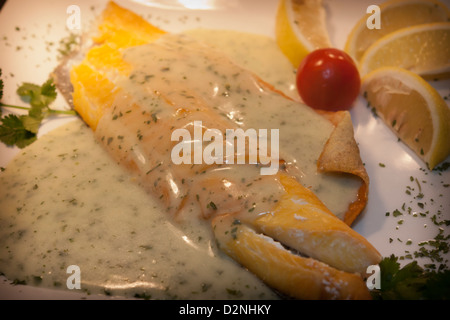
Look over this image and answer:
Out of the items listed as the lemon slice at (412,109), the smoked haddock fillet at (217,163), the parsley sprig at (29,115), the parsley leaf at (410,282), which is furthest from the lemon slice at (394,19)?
the parsley sprig at (29,115)

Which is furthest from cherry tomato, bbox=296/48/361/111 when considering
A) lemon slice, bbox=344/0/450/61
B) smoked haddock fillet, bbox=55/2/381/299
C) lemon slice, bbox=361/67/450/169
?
lemon slice, bbox=344/0/450/61

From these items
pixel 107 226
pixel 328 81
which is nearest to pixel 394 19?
pixel 328 81

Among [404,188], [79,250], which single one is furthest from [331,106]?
[79,250]

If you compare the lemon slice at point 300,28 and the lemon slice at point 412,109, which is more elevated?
the lemon slice at point 300,28

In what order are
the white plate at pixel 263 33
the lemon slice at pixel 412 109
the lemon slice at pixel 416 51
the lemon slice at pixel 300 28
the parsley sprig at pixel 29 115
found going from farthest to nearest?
the lemon slice at pixel 300 28, the lemon slice at pixel 416 51, the parsley sprig at pixel 29 115, the lemon slice at pixel 412 109, the white plate at pixel 263 33

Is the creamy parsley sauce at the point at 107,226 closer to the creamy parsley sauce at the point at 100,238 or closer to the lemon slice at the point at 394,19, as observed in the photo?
the creamy parsley sauce at the point at 100,238

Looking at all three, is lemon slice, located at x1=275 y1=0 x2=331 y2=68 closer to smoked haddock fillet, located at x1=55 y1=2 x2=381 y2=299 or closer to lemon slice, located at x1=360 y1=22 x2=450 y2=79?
lemon slice, located at x1=360 y1=22 x2=450 y2=79
